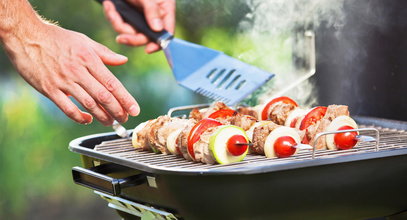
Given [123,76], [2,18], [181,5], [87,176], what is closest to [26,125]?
[123,76]

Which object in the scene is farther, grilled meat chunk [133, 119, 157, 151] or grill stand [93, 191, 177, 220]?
grilled meat chunk [133, 119, 157, 151]

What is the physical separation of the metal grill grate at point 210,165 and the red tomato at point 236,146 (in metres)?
0.05

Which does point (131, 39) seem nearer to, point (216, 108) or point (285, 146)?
point (216, 108)

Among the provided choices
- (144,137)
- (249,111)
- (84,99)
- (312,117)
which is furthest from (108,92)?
(312,117)

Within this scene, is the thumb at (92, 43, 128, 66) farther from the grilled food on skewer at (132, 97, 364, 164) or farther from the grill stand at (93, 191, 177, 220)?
the grill stand at (93, 191, 177, 220)

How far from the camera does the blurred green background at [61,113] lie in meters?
4.32

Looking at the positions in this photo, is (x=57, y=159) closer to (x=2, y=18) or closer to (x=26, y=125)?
(x=26, y=125)

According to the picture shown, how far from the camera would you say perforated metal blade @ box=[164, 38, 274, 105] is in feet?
9.84

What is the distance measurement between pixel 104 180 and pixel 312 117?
929 millimetres

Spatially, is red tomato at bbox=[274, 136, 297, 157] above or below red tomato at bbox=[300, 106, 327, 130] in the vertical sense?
below

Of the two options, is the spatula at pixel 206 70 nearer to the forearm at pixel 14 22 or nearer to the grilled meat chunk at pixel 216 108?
the grilled meat chunk at pixel 216 108

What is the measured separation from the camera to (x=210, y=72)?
310 cm

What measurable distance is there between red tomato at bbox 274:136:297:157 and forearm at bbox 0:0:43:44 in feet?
3.75

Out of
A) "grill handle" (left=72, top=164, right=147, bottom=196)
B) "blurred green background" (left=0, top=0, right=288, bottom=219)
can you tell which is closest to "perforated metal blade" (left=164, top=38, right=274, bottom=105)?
"grill handle" (left=72, top=164, right=147, bottom=196)
